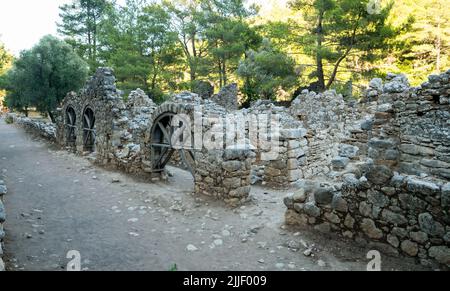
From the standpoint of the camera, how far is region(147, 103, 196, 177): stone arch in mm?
8602

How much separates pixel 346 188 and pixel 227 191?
2982 mm

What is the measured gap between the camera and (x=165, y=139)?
998 centimetres

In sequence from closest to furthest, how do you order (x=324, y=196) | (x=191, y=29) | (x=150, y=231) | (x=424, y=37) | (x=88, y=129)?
(x=324, y=196) → (x=150, y=231) → (x=88, y=129) → (x=424, y=37) → (x=191, y=29)

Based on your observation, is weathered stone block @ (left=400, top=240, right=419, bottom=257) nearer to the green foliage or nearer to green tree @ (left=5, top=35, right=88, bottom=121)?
green tree @ (left=5, top=35, right=88, bottom=121)

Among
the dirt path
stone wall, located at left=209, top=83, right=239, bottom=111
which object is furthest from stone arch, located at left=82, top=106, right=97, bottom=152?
stone wall, located at left=209, top=83, right=239, bottom=111

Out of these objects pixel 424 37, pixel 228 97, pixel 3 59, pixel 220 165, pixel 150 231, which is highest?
pixel 3 59

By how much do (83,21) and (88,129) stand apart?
21.1 m

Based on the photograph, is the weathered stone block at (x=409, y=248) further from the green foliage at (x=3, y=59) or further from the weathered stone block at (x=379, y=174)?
the green foliage at (x=3, y=59)

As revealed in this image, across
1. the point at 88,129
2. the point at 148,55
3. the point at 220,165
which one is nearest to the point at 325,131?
the point at 220,165

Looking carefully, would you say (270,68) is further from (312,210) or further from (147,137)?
(312,210)

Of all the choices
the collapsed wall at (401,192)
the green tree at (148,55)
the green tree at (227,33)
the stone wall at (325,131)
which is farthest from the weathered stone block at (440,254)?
the green tree at (227,33)

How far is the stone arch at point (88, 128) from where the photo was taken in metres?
15.3

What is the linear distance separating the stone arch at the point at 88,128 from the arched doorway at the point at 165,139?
655 cm
